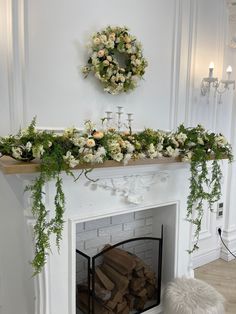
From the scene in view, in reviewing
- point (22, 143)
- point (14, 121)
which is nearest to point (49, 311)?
point (22, 143)

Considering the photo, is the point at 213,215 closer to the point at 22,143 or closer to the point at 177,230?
the point at 177,230

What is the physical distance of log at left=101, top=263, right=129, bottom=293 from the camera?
199 centimetres

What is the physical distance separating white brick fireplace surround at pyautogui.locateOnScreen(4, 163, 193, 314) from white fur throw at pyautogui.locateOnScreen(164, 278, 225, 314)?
16cm

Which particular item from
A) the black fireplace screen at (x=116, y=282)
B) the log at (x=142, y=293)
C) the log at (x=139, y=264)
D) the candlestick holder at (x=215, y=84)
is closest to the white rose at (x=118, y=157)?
the black fireplace screen at (x=116, y=282)

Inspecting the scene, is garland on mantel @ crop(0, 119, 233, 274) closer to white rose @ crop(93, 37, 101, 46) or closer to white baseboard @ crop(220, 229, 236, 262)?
white rose @ crop(93, 37, 101, 46)

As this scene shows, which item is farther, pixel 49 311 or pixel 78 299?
pixel 78 299

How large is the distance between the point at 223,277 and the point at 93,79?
2246 mm

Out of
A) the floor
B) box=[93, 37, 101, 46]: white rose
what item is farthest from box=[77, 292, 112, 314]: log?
box=[93, 37, 101, 46]: white rose

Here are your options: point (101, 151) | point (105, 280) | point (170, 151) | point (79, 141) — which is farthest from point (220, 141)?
point (105, 280)

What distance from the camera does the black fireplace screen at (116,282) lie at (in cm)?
193

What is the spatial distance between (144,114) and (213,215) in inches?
55.8

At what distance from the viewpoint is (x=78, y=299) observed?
2.01m

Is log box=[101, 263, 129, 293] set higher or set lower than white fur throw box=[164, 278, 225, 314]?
higher

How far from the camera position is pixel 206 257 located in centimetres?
298
